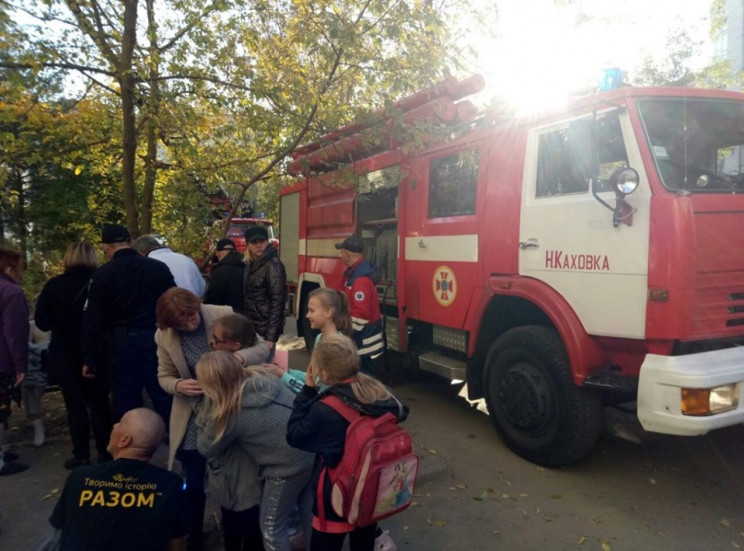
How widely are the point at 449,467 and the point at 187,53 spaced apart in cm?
478

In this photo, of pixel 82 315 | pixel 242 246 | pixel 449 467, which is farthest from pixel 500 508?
pixel 242 246

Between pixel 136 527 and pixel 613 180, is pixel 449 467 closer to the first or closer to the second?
pixel 613 180

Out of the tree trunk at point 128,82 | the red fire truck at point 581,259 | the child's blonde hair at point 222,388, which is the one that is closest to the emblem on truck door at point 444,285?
the red fire truck at point 581,259

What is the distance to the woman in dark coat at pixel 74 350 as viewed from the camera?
4113 mm

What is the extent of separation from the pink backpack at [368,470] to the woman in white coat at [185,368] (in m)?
0.88

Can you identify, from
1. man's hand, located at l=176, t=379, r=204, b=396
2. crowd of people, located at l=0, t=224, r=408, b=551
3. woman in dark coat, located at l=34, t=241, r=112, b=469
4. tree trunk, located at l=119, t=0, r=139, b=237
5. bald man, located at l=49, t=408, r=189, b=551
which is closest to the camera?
bald man, located at l=49, t=408, r=189, b=551

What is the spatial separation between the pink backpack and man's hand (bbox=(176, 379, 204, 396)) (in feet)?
2.86

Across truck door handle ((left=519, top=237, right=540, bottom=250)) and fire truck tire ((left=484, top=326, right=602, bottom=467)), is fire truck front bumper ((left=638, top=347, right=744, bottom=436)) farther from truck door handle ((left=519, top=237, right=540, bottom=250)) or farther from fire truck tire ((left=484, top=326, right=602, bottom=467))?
truck door handle ((left=519, top=237, right=540, bottom=250))

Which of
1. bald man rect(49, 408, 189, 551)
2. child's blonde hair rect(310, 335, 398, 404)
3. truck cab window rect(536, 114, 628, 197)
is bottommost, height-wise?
bald man rect(49, 408, 189, 551)

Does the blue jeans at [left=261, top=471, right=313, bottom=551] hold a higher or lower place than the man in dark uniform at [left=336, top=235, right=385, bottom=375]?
lower

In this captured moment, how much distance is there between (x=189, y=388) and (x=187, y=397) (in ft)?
0.37

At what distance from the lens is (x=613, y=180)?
3498 millimetres

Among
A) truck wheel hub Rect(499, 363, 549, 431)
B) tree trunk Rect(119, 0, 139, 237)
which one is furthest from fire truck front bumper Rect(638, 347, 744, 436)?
tree trunk Rect(119, 0, 139, 237)

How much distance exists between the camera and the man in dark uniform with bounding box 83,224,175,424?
3553 millimetres
